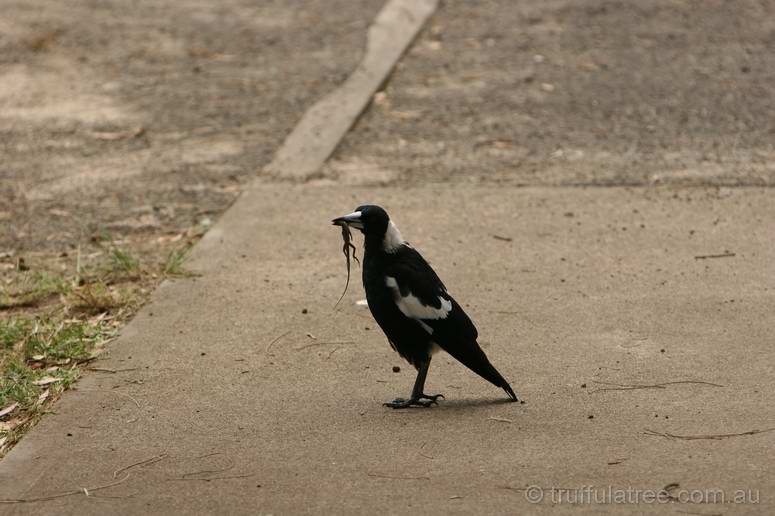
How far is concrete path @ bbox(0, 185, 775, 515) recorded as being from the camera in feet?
12.6

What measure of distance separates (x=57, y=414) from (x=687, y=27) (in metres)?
7.39

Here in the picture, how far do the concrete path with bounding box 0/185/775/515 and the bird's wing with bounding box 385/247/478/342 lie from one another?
1.02 feet

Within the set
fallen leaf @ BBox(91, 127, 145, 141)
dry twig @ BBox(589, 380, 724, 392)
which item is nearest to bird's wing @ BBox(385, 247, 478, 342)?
dry twig @ BBox(589, 380, 724, 392)

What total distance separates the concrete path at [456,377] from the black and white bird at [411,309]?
7.9 inches

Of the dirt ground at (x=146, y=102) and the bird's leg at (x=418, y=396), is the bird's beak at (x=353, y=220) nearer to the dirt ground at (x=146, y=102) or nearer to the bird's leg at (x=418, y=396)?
the bird's leg at (x=418, y=396)

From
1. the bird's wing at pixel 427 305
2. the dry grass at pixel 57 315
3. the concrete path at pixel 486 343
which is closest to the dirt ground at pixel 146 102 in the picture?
the dry grass at pixel 57 315

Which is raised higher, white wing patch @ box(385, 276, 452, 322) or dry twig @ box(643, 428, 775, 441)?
white wing patch @ box(385, 276, 452, 322)

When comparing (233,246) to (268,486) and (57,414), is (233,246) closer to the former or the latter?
(57,414)

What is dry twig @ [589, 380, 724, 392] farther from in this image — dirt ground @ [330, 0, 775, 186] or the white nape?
dirt ground @ [330, 0, 775, 186]

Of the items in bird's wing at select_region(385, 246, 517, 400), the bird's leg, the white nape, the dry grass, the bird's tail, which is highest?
the white nape

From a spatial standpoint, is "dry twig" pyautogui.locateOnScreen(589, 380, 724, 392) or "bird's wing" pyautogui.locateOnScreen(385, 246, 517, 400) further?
"dry twig" pyautogui.locateOnScreen(589, 380, 724, 392)

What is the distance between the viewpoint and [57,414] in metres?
4.46

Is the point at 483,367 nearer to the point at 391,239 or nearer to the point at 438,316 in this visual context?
the point at 438,316

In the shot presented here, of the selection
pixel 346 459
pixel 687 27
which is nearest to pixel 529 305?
pixel 346 459
